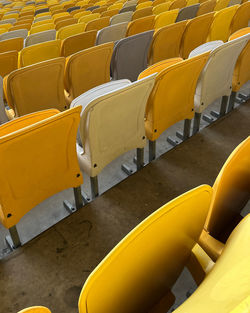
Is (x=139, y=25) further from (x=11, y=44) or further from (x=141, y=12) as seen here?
(x=11, y=44)

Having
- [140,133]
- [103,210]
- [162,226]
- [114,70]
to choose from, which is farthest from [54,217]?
[114,70]

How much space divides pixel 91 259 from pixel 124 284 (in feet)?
2.79

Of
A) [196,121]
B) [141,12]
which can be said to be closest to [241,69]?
[196,121]

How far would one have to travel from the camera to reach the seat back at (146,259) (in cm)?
90

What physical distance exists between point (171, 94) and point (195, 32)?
2.18m

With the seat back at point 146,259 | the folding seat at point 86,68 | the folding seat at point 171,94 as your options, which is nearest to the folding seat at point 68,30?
the folding seat at point 86,68

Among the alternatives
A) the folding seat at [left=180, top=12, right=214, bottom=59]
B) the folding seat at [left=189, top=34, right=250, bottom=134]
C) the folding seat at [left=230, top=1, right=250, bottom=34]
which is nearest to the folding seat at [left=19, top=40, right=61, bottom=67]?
the folding seat at [left=180, top=12, right=214, bottom=59]

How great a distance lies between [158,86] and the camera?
2236mm

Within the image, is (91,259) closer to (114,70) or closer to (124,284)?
(124,284)

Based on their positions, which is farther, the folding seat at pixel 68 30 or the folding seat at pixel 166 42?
the folding seat at pixel 68 30

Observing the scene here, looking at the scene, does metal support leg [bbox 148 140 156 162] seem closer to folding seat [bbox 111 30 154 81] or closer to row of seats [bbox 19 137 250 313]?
row of seats [bbox 19 137 250 313]

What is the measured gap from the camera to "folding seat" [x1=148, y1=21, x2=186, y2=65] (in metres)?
3.74

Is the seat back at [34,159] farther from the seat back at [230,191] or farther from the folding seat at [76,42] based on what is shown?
the folding seat at [76,42]

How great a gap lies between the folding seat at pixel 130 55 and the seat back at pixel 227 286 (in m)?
2.79
